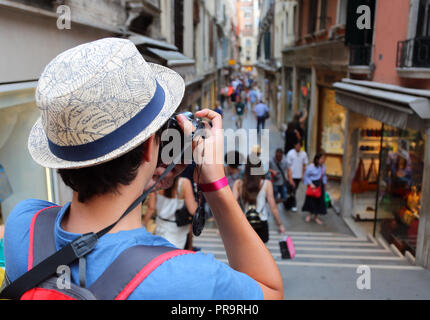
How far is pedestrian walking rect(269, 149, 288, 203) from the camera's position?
8.15m

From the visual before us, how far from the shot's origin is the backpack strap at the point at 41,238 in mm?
1016

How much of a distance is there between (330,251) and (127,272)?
620 centimetres

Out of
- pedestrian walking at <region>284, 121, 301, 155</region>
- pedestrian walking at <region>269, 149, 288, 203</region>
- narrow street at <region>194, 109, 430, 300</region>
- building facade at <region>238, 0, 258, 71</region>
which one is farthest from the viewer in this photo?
building facade at <region>238, 0, 258, 71</region>

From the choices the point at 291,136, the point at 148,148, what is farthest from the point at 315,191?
the point at 148,148

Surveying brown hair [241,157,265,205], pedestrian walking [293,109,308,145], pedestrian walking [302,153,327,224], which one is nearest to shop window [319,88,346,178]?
pedestrian walking [293,109,308,145]

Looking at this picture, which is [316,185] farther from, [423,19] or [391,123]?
[423,19]

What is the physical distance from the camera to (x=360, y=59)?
9.09m

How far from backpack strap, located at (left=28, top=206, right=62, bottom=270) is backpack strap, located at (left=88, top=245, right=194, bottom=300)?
0.67 ft

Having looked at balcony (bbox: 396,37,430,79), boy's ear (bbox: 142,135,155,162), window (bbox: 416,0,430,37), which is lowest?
boy's ear (bbox: 142,135,155,162)

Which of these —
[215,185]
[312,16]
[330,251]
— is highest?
[312,16]

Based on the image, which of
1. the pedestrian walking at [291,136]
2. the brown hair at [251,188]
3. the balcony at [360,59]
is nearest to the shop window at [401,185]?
the balcony at [360,59]

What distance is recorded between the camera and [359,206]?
9008 millimetres

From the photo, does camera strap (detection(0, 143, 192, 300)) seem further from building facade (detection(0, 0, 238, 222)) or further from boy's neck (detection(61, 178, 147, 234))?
building facade (detection(0, 0, 238, 222))
